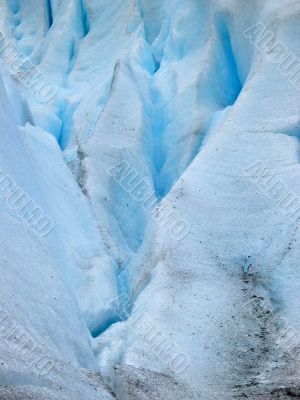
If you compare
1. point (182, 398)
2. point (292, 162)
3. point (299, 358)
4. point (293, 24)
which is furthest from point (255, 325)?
point (293, 24)

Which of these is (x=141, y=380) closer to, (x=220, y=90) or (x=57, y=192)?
(x=57, y=192)

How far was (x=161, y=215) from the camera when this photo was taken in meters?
9.03

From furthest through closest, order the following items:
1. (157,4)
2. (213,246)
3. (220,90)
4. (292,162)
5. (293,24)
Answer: (157,4) → (220,90) → (293,24) → (292,162) → (213,246)

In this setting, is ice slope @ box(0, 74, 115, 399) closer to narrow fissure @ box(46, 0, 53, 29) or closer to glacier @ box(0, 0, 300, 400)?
glacier @ box(0, 0, 300, 400)

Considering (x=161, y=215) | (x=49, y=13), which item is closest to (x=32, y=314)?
(x=161, y=215)

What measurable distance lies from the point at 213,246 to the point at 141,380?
329 cm

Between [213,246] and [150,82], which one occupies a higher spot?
[150,82]

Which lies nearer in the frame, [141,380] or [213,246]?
[141,380]

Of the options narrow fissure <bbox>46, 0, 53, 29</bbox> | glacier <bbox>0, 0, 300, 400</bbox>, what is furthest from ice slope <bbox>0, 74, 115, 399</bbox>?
narrow fissure <bbox>46, 0, 53, 29</bbox>

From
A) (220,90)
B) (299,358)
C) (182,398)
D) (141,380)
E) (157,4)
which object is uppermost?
(157,4)

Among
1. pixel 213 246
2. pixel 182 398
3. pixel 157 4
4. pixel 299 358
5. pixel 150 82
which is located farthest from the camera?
pixel 157 4

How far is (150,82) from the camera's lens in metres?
14.3

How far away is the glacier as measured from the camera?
590 cm

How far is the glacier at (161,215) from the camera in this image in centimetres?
590
